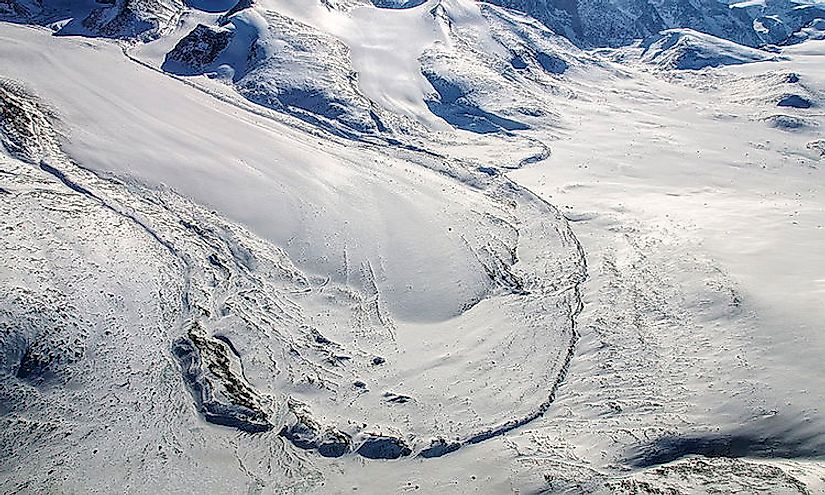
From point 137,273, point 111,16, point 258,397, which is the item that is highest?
point 111,16

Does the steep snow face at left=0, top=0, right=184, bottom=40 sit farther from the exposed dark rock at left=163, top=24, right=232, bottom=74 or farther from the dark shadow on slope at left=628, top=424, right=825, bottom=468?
the dark shadow on slope at left=628, top=424, right=825, bottom=468

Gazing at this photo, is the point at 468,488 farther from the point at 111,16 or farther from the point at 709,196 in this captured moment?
the point at 111,16

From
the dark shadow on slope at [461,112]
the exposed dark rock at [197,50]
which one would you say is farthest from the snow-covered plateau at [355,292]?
the dark shadow on slope at [461,112]

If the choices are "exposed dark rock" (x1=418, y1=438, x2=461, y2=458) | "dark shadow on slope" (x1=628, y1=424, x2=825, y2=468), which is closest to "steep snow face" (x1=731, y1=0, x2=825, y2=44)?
"dark shadow on slope" (x1=628, y1=424, x2=825, y2=468)

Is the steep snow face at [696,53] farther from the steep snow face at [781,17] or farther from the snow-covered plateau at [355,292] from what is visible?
the steep snow face at [781,17]

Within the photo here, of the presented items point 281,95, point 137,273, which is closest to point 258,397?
point 137,273
